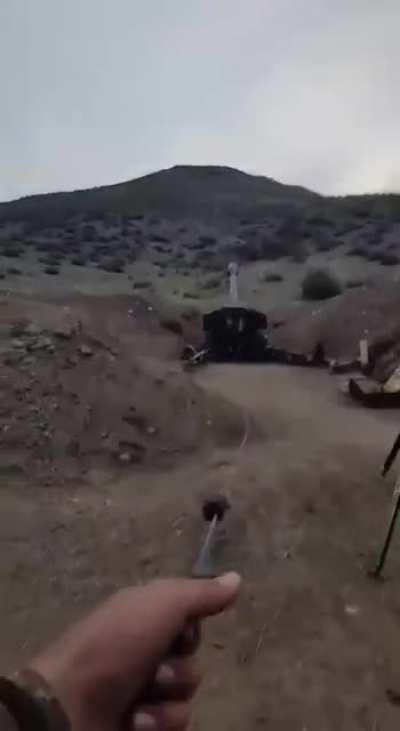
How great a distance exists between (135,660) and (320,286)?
61.0 feet

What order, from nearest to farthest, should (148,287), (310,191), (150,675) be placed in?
1. (150,675)
2. (148,287)
3. (310,191)

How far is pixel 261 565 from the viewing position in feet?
15.0

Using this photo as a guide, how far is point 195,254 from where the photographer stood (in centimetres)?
3138

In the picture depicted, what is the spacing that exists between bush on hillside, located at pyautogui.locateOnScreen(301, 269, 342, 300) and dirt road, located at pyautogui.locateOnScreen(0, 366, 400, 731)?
1261 cm

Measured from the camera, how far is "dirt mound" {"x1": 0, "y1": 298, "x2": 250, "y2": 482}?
238 inches

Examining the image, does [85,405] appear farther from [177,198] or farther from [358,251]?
[177,198]

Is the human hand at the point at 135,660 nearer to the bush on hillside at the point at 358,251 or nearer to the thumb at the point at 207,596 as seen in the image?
the thumb at the point at 207,596

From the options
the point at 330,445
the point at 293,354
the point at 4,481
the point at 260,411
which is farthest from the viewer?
the point at 293,354

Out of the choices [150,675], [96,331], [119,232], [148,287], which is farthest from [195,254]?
[150,675]

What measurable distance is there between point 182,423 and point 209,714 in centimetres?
379

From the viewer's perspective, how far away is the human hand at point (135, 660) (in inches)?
38.5

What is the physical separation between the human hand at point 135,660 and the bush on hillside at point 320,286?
18.4 meters

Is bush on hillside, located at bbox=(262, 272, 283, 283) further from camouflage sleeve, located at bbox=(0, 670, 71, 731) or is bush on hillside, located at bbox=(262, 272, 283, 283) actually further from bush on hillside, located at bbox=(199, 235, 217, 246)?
camouflage sleeve, located at bbox=(0, 670, 71, 731)

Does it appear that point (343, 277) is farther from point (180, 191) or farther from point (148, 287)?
point (180, 191)
